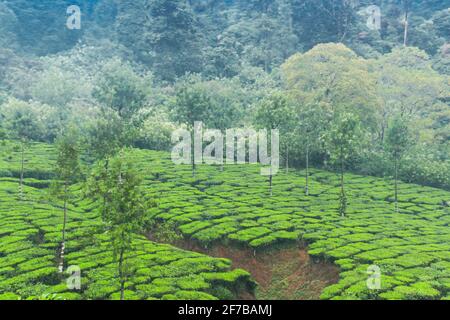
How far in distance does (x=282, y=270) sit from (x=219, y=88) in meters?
38.2

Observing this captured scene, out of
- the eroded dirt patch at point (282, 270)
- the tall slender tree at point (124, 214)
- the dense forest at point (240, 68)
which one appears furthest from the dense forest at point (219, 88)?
the eroded dirt patch at point (282, 270)

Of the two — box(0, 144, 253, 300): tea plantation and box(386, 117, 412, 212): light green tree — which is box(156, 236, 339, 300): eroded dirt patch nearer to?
box(0, 144, 253, 300): tea plantation

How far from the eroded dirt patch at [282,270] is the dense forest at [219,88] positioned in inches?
61.6

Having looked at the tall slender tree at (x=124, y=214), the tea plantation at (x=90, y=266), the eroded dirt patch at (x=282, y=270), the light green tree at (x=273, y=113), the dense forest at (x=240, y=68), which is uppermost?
the dense forest at (x=240, y=68)

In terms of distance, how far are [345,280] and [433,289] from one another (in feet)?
13.9

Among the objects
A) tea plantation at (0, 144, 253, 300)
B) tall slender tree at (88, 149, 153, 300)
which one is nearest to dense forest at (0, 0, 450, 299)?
tall slender tree at (88, 149, 153, 300)

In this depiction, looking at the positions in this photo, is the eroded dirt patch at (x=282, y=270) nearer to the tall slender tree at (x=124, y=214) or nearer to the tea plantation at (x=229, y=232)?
the tea plantation at (x=229, y=232)

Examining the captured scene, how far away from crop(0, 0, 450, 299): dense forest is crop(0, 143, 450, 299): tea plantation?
641 mm

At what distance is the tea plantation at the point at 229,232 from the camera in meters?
25.5

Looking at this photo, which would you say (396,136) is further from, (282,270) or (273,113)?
(282,270)

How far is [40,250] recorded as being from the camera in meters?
29.5

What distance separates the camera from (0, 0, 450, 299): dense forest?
4038cm
